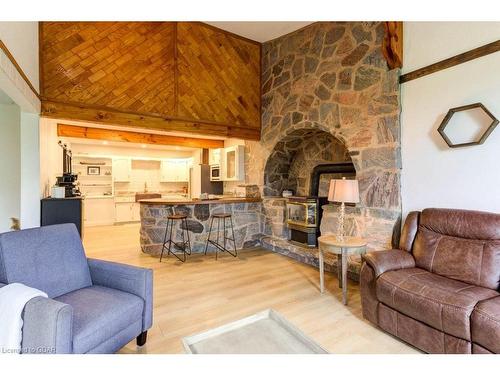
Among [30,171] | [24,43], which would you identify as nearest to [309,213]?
[30,171]

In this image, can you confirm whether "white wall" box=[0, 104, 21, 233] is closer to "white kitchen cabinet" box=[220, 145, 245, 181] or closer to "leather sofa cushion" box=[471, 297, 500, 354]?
"white kitchen cabinet" box=[220, 145, 245, 181]

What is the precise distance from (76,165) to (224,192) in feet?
14.9

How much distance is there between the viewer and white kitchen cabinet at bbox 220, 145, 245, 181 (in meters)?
5.78

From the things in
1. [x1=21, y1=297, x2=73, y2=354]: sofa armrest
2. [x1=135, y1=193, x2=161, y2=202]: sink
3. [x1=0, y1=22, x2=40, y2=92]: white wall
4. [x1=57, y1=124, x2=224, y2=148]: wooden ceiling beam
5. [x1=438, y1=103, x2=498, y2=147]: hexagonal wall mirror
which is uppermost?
[x1=0, y1=22, x2=40, y2=92]: white wall

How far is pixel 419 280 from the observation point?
2.12m

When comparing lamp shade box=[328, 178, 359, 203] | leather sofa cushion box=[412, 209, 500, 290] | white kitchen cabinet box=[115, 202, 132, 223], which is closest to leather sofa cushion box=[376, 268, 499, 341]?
leather sofa cushion box=[412, 209, 500, 290]

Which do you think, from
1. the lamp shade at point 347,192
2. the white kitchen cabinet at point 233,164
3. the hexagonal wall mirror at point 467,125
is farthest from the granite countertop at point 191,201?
the hexagonal wall mirror at point 467,125

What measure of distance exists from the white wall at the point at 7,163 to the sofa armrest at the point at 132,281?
2.77 meters

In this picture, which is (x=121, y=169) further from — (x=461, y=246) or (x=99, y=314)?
(x=461, y=246)

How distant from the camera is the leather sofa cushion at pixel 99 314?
146 cm

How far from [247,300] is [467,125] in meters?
2.91

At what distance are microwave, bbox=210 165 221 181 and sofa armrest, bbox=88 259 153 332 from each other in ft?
14.5

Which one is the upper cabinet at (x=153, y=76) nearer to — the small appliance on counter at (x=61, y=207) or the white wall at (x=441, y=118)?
the small appliance on counter at (x=61, y=207)
